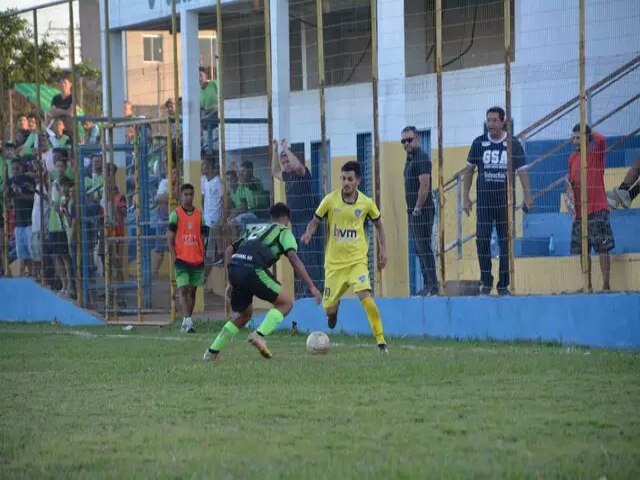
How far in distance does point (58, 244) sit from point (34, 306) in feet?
4.61

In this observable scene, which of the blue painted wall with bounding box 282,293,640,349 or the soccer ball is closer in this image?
the soccer ball

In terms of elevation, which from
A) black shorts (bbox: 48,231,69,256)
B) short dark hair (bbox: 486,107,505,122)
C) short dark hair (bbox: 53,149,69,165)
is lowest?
black shorts (bbox: 48,231,69,256)

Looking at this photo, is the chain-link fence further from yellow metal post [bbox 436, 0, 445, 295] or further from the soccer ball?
the soccer ball

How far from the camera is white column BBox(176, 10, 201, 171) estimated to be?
2356cm

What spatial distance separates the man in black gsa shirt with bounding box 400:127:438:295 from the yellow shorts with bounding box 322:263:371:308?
8.13 feet

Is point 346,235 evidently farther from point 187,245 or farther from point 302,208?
point 187,245

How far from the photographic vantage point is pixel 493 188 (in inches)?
683

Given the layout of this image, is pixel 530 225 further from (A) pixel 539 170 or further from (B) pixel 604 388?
A: (B) pixel 604 388

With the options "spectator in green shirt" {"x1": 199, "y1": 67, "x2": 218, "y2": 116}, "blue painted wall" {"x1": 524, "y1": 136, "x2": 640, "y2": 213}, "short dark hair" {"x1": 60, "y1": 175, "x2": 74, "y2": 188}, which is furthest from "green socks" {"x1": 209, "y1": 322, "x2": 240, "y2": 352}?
"short dark hair" {"x1": 60, "y1": 175, "x2": 74, "y2": 188}

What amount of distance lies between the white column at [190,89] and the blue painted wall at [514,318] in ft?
17.3

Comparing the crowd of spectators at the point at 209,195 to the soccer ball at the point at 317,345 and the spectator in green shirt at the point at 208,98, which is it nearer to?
the spectator in green shirt at the point at 208,98

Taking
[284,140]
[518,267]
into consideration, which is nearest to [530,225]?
[518,267]

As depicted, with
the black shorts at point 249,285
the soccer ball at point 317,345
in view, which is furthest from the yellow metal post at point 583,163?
the black shorts at point 249,285

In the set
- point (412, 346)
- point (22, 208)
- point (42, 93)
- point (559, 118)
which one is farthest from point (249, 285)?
point (42, 93)
